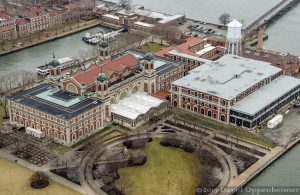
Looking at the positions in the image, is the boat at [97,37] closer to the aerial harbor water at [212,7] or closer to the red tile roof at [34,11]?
the red tile roof at [34,11]

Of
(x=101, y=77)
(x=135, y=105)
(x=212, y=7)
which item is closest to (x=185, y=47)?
(x=135, y=105)

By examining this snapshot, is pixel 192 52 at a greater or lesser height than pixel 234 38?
lesser

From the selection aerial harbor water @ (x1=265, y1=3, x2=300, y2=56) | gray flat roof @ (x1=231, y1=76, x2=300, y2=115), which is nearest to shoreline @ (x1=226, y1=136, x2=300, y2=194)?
gray flat roof @ (x1=231, y1=76, x2=300, y2=115)

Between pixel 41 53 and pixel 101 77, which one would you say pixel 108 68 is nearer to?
pixel 101 77

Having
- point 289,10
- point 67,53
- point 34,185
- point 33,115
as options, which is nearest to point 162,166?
point 34,185

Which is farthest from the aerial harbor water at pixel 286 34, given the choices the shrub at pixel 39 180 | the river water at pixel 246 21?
the shrub at pixel 39 180
